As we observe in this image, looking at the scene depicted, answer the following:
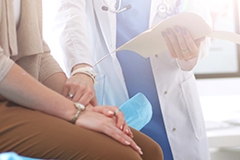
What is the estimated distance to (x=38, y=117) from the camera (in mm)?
723

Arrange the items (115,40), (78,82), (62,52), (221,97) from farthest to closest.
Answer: (221,97)
(115,40)
(62,52)
(78,82)

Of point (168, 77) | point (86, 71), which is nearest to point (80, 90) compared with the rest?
point (86, 71)

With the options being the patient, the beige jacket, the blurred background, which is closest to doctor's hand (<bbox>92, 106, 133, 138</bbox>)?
the patient

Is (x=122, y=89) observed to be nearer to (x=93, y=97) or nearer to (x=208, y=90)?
(x=93, y=97)

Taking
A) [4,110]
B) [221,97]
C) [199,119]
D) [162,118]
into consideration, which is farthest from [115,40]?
[221,97]

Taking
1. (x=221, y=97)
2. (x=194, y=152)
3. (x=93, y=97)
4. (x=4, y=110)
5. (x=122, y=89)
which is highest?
(x=4, y=110)

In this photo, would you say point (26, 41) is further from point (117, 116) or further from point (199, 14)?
point (199, 14)

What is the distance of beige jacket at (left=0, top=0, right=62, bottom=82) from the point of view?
842 millimetres

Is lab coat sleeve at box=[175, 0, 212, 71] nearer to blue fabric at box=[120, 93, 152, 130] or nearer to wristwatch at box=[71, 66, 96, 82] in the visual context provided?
blue fabric at box=[120, 93, 152, 130]

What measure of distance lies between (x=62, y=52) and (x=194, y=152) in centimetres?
60

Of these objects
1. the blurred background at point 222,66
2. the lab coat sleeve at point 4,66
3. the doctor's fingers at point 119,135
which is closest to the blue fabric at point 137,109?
the doctor's fingers at point 119,135

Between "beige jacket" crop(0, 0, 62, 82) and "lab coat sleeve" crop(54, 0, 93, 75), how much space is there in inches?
5.1

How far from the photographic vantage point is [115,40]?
1353 mm

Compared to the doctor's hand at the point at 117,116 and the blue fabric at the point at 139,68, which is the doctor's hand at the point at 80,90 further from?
the blue fabric at the point at 139,68
